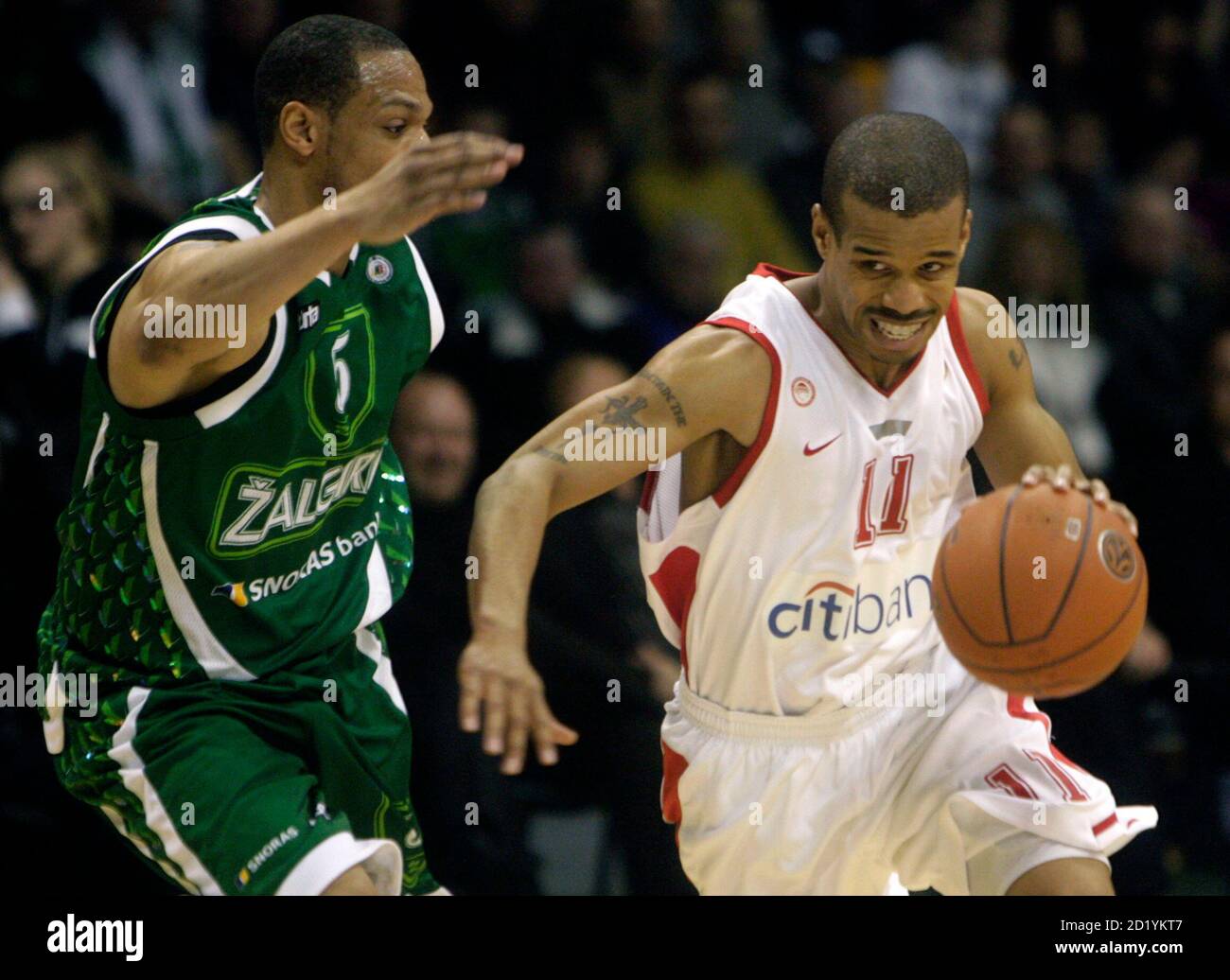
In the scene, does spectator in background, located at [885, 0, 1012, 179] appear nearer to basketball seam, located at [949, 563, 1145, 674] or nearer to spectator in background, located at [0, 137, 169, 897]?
spectator in background, located at [0, 137, 169, 897]

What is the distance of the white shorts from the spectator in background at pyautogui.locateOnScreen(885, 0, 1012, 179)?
11.1ft

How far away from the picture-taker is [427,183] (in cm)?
290

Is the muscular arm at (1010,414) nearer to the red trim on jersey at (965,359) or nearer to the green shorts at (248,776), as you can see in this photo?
the red trim on jersey at (965,359)

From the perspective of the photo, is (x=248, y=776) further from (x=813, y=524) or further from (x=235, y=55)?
(x=235, y=55)

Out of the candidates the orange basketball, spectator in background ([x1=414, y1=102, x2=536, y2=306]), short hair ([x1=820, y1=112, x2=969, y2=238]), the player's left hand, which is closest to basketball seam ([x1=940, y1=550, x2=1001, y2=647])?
the orange basketball

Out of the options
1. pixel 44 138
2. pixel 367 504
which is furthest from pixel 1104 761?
→ pixel 44 138

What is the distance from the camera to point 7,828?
4625 millimetres

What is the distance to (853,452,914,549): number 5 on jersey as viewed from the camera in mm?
3695

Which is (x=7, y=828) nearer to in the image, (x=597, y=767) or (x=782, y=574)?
(x=597, y=767)

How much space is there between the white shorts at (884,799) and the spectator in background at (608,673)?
3.42ft

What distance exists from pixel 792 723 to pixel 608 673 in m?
1.25

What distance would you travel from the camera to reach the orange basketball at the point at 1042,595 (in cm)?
332

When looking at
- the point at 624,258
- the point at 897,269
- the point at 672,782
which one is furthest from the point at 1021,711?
the point at 624,258

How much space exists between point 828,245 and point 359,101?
961 mm
